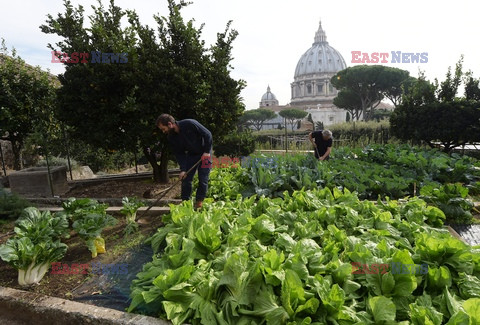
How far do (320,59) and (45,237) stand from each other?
105m

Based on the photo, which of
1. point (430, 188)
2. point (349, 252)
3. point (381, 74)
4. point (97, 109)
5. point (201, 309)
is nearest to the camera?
point (201, 309)

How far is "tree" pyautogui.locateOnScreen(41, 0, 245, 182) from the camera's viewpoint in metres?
6.25

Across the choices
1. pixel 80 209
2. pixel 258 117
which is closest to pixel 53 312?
pixel 80 209

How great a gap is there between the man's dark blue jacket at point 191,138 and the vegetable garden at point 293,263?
1.33 m

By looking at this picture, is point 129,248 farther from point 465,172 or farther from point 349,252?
point 465,172

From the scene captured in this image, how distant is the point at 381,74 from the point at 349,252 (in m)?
56.4

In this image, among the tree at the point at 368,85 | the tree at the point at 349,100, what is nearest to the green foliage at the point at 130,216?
the tree at the point at 368,85

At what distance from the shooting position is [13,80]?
9.45 m

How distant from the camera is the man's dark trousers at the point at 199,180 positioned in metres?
5.07

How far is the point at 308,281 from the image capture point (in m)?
2.21

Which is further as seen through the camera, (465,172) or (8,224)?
(465,172)

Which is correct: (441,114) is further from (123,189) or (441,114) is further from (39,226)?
(39,226)

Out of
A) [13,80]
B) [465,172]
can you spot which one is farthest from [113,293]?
[13,80]

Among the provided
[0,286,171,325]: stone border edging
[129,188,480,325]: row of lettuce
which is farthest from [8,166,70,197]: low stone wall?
[129,188,480,325]: row of lettuce
